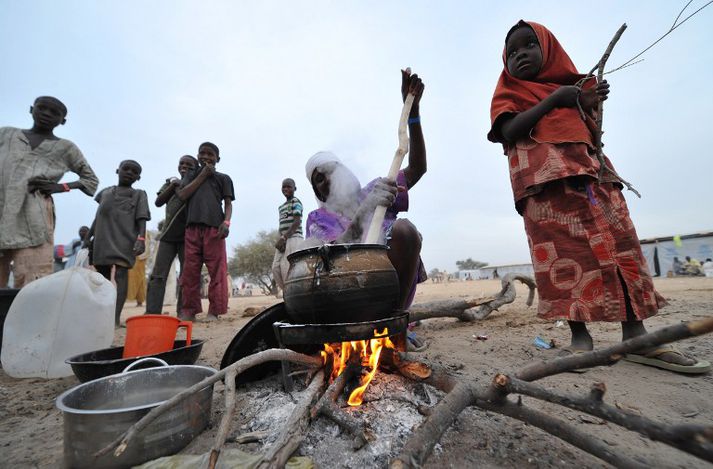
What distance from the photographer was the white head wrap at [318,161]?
315cm

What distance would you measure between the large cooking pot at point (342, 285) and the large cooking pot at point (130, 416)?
2.01ft

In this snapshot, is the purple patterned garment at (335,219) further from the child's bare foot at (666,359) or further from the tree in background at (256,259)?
the tree in background at (256,259)

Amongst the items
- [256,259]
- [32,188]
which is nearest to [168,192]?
[32,188]

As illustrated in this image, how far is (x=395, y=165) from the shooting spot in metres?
2.08

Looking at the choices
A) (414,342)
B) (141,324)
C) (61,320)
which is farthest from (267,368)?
(61,320)

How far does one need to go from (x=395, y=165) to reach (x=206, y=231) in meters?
3.72

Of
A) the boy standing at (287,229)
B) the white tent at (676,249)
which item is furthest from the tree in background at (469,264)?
the boy standing at (287,229)

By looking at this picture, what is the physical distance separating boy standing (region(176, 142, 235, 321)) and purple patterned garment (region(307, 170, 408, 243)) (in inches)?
91.5

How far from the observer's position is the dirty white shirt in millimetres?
3385

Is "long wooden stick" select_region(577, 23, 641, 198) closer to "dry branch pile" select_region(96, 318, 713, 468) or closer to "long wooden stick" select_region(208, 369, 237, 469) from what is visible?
"dry branch pile" select_region(96, 318, 713, 468)

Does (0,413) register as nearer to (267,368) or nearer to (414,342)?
(267,368)

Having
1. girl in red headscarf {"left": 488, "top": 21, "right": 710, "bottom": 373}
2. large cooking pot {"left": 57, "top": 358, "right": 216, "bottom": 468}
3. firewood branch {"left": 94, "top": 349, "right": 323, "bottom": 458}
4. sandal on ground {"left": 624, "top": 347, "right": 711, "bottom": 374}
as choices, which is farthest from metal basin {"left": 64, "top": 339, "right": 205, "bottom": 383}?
sandal on ground {"left": 624, "top": 347, "right": 711, "bottom": 374}

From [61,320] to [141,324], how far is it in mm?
811

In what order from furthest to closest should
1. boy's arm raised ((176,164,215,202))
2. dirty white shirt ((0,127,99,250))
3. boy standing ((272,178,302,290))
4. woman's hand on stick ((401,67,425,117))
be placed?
boy standing ((272,178,302,290)) → boy's arm raised ((176,164,215,202)) → dirty white shirt ((0,127,99,250)) → woman's hand on stick ((401,67,425,117))
